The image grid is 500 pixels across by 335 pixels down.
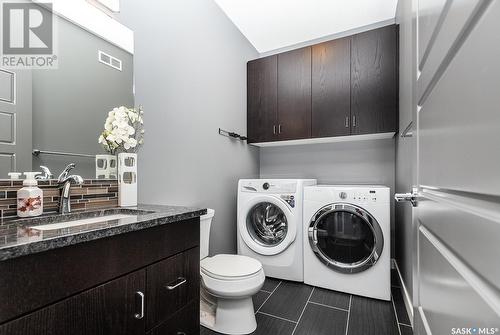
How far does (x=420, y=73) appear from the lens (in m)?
0.83

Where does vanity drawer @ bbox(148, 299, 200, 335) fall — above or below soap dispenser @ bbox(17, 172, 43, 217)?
below

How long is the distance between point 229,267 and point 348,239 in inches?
40.0

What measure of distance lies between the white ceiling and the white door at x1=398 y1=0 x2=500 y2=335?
178cm

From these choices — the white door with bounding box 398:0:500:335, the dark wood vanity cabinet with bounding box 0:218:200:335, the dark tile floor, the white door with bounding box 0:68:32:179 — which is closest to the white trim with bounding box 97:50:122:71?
the white door with bounding box 0:68:32:179

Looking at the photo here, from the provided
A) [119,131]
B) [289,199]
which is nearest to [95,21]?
[119,131]

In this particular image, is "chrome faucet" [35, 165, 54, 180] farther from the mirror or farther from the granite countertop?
the granite countertop

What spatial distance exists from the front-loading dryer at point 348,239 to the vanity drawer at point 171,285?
1.22 m

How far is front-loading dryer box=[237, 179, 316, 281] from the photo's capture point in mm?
2125

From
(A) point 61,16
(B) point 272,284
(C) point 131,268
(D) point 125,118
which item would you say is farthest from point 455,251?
(B) point 272,284

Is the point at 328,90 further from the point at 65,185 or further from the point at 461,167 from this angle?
the point at 65,185

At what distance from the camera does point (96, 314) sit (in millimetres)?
724

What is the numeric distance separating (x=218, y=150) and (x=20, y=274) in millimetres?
1793

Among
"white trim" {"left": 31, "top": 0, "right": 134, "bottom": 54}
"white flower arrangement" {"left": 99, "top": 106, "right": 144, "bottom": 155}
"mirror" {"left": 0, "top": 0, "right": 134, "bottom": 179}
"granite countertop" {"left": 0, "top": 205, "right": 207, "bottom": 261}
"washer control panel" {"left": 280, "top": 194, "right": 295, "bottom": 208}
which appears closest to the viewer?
"granite countertop" {"left": 0, "top": 205, "right": 207, "bottom": 261}

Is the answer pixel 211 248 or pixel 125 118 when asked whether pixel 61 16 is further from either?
pixel 211 248
